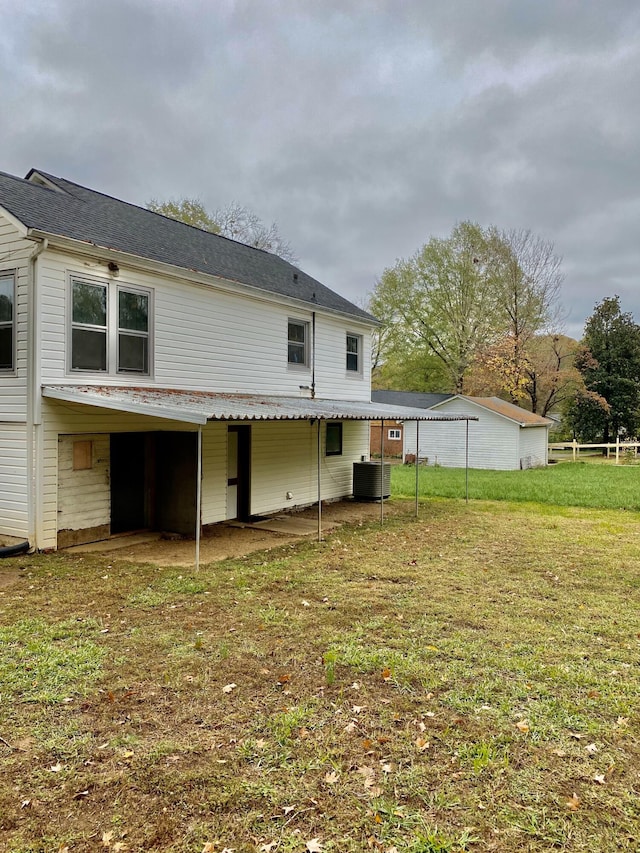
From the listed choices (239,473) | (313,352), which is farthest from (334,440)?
(239,473)

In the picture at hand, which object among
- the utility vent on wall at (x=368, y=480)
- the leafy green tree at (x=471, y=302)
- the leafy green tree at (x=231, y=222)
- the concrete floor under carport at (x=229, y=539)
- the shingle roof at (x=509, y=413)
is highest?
the leafy green tree at (x=231, y=222)

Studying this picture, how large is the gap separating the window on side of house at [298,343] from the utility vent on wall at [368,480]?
133 inches

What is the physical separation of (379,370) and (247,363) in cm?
2934

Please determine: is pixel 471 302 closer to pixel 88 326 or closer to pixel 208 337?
pixel 208 337

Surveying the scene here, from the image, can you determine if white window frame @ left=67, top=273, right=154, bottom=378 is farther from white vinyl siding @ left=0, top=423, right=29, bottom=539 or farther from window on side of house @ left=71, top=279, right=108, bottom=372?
white vinyl siding @ left=0, top=423, right=29, bottom=539

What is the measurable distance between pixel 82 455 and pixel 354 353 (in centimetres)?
875

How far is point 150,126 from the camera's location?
2038 cm

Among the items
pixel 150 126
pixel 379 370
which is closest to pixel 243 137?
pixel 150 126

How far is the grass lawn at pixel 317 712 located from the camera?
265 centimetres

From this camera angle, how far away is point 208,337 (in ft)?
35.3

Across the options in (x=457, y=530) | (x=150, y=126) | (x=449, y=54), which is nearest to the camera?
(x=457, y=530)

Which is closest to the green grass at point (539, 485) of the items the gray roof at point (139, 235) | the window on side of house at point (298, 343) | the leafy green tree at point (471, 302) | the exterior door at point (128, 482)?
the window on side of house at point (298, 343)

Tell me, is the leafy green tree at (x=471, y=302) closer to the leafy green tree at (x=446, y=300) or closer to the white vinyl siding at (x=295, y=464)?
the leafy green tree at (x=446, y=300)

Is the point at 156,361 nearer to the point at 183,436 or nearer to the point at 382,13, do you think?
the point at 183,436
